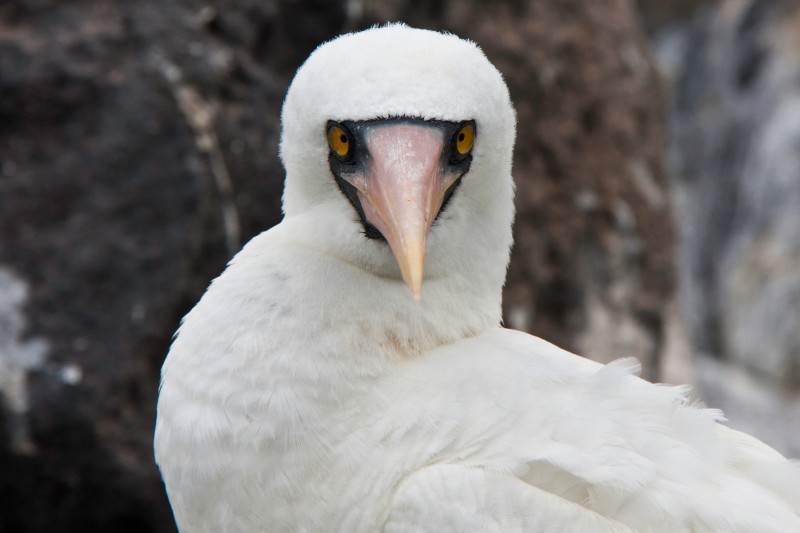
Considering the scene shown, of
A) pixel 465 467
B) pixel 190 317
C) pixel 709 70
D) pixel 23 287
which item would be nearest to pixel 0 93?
pixel 23 287

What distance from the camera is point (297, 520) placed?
8.16ft

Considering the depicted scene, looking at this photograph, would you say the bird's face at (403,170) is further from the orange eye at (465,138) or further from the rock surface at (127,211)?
the rock surface at (127,211)

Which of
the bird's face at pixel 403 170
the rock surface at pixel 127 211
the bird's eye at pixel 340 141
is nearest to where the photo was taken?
→ the bird's face at pixel 403 170

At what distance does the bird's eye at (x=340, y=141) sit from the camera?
2.57 m

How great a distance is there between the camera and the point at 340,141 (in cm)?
260

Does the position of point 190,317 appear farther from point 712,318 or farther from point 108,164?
point 712,318

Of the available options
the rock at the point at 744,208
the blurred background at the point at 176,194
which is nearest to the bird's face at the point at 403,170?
the blurred background at the point at 176,194

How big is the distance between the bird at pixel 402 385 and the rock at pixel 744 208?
247 inches

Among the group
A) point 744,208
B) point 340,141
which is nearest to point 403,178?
point 340,141

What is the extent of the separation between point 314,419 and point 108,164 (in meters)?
2.62

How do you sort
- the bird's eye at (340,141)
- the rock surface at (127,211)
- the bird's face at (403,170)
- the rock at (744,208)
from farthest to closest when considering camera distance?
the rock at (744,208) < the rock surface at (127,211) < the bird's eye at (340,141) < the bird's face at (403,170)

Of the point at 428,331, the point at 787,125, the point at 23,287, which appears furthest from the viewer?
the point at 787,125

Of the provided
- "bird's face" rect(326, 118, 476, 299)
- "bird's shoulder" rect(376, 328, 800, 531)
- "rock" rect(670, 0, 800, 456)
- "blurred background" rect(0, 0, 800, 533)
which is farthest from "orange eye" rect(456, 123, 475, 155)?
"rock" rect(670, 0, 800, 456)

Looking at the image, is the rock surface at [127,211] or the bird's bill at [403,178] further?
the rock surface at [127,211]
